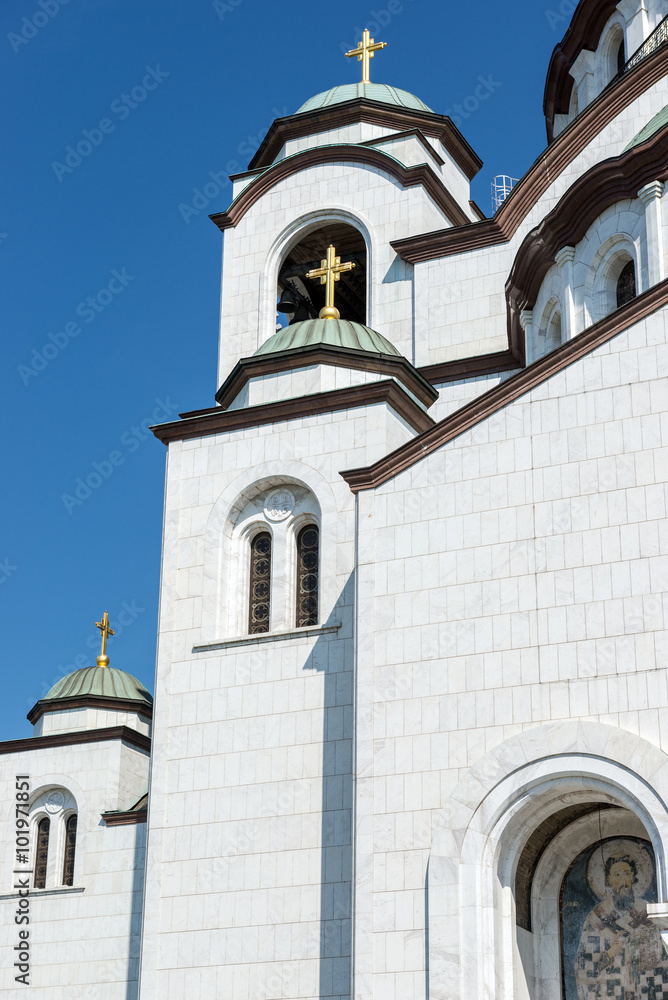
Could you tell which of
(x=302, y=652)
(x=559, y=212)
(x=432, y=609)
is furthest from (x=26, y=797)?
(x=559, y=212)

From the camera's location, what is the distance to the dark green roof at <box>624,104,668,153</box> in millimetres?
19812

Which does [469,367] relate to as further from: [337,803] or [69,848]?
[69,848]

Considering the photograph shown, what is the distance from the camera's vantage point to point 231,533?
19.4m

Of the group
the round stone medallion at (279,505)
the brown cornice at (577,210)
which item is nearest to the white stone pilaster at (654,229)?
the brown cornice at (577,210)

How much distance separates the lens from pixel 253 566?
756 inches

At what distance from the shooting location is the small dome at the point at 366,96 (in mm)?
26625

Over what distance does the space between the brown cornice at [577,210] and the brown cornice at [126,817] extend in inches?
366

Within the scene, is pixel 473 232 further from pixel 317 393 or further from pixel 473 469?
pixel 473 469

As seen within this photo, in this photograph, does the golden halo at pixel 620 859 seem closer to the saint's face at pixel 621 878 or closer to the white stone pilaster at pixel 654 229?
the saint's face at pixel 621 878

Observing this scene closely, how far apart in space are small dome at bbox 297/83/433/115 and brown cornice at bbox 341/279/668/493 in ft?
37.3

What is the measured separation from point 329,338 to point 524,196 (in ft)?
17.1

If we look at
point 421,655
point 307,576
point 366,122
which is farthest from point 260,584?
point 366,122

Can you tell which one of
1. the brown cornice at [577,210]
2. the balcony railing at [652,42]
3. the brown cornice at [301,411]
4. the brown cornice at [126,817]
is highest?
the balcony railing at [652,42]

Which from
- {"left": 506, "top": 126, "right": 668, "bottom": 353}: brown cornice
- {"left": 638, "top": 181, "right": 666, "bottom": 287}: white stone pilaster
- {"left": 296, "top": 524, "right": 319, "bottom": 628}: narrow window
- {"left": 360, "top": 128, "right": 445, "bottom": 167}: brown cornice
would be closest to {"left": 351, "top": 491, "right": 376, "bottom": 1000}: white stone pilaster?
{"left": 296, "top": 524, "right": 319, "bottom": 628}: narrow window
